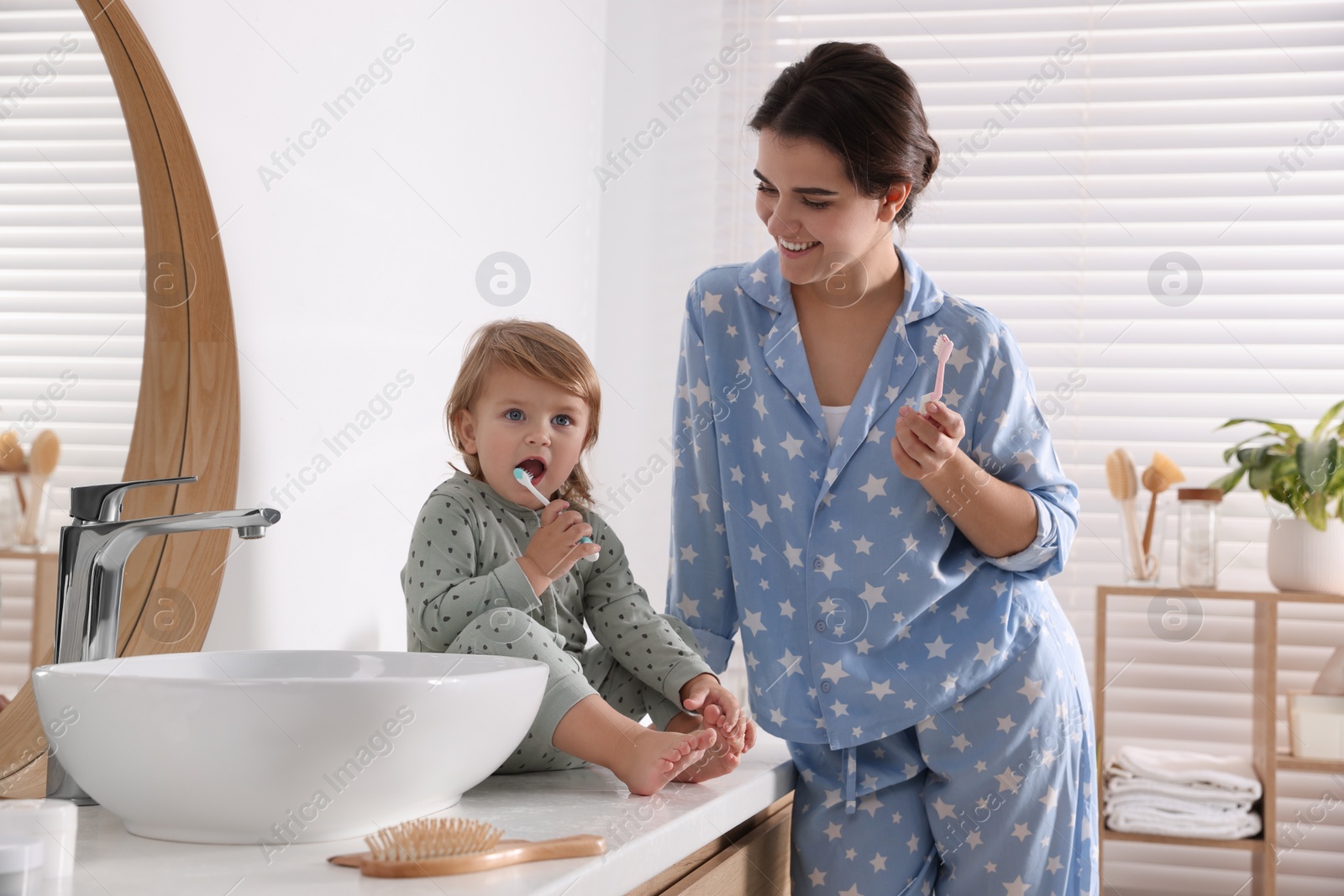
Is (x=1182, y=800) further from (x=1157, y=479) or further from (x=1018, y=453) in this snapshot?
(x=1018, y=453)

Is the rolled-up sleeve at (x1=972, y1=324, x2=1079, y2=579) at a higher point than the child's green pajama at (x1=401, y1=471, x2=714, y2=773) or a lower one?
higher

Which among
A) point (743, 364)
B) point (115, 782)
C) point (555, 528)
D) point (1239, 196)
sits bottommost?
point (115, 782)

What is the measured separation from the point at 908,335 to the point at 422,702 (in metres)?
0.69

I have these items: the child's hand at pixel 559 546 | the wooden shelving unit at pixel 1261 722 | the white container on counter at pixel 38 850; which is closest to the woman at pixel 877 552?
the child's hand at pixel 559 546

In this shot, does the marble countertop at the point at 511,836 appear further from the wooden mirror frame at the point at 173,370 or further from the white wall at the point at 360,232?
the white wall at the point at 360,232

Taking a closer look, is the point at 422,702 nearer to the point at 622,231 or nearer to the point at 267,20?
the point at 267,20

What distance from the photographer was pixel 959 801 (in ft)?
3.48

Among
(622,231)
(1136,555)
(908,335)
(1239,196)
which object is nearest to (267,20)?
(908,335)

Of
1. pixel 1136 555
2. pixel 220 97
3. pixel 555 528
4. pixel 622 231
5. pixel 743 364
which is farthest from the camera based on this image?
pixel 622 231

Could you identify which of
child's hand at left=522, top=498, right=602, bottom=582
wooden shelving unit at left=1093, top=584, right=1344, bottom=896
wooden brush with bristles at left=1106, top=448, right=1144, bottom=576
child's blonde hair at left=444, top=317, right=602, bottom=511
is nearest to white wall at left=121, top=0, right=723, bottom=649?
child's blonde hair at left=444, top=317, right=602, bottom=511

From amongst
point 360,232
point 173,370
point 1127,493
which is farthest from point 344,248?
point 1127,493

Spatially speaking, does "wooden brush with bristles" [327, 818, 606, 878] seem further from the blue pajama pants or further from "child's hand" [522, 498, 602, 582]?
the blue pajama pants

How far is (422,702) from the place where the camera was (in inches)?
24.3

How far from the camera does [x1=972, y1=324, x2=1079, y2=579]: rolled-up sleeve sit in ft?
3.55
